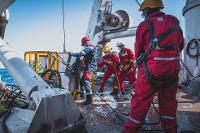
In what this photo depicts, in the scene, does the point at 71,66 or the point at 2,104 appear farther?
the point at 71,66

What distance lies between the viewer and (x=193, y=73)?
786 centimetres

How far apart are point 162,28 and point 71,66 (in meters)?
4.46

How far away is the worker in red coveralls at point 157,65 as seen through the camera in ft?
10.3

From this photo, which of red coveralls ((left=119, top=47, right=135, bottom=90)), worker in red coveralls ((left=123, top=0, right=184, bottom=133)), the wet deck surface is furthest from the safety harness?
red coveralls ((left=119, top=47, right=135, bottom=90))

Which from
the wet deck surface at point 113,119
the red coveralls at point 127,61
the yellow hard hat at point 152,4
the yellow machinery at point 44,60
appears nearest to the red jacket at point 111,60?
the red coveralls at point 127,61

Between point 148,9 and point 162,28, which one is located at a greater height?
point 148,9

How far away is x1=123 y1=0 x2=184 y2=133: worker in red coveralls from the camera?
3143 mm

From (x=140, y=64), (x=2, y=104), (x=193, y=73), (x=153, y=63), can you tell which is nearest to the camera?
(x=153, y=63)

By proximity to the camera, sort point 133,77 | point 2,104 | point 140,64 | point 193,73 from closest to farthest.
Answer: point 140,64 → point 2,104 → point 193,73 → point 133,77

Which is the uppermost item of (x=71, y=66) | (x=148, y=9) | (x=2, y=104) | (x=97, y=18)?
(x=97, y=18)

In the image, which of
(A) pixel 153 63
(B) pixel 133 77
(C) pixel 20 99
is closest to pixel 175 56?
(A) pixel 153 63

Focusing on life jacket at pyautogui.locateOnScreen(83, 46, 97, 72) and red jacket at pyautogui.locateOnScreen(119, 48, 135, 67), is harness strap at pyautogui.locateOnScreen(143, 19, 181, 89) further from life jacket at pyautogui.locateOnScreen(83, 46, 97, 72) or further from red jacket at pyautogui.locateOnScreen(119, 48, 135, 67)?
red jacket at pyautogui.locateOnScreen(119, 48, 135, 67)

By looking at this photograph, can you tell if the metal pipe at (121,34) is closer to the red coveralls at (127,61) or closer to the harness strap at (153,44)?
the red coveralls at (127,61)

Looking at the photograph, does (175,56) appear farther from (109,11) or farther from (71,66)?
(109,11)
